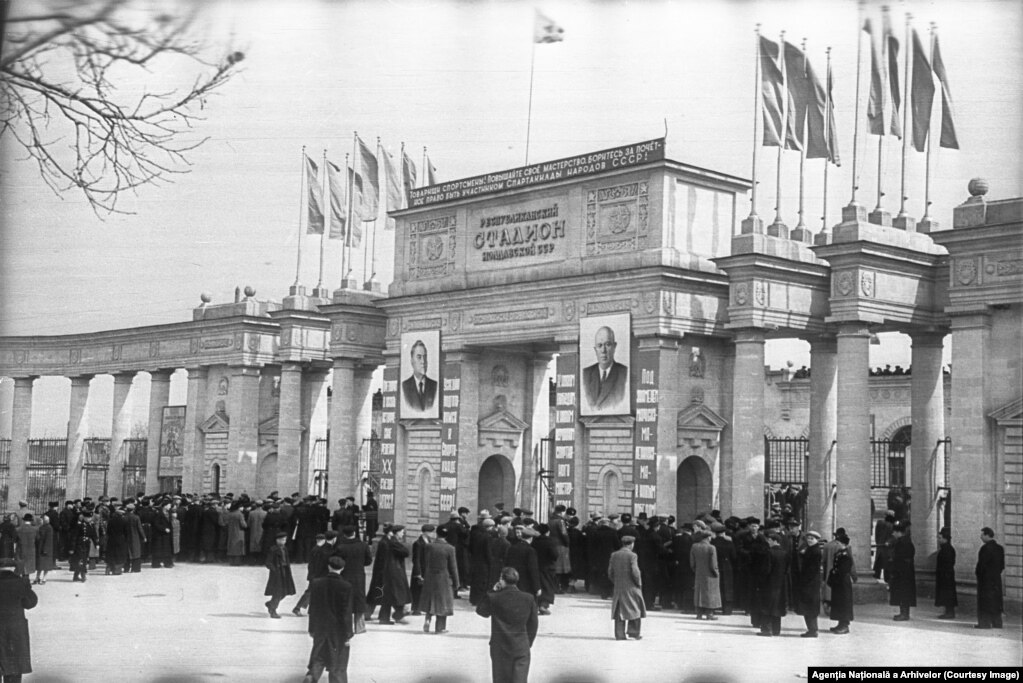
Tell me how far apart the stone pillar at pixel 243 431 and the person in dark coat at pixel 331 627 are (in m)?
25.6

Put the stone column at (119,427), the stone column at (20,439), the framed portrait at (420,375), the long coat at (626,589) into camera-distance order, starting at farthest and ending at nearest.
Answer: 1. the stone column at (20,439)
2. the stone column at (119,427)
3. the framed portrait at (420,375)
4. the long coat at (626,589)

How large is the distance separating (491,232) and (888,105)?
1075 centimetres

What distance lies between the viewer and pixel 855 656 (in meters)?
16.5

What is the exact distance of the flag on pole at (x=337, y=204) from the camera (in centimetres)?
3647

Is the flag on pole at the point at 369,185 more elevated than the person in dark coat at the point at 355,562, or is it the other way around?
the flag on pole at the point at 369,185

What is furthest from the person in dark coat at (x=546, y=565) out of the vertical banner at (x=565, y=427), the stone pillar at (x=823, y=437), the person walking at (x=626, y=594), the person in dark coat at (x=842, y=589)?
the stone pillar at (x=823, y=437)

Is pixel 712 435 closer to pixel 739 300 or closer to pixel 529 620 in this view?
pixel 739 300

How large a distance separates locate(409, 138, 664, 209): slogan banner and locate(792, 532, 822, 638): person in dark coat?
432 inches

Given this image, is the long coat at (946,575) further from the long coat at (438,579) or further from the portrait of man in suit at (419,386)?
the portrait of man in suit at (419,386)

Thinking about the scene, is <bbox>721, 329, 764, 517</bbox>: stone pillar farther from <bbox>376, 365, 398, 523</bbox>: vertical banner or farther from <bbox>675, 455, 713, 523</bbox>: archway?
<bbox>376, 365, 398, 523</bbox>: vertical banner

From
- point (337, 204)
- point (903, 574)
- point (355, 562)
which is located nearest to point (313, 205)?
point (337, 204)

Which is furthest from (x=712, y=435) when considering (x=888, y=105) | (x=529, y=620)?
(x=529, y=620)

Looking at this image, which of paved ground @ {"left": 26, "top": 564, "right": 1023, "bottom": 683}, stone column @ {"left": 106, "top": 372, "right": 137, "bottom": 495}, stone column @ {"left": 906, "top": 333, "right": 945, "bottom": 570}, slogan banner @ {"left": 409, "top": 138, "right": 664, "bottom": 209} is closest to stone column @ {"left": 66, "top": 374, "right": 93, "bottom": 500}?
stone column @ {"left": 106, "top": 372, "right": 137, "bottom": 495}

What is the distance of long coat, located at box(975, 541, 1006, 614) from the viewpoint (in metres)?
18.9
